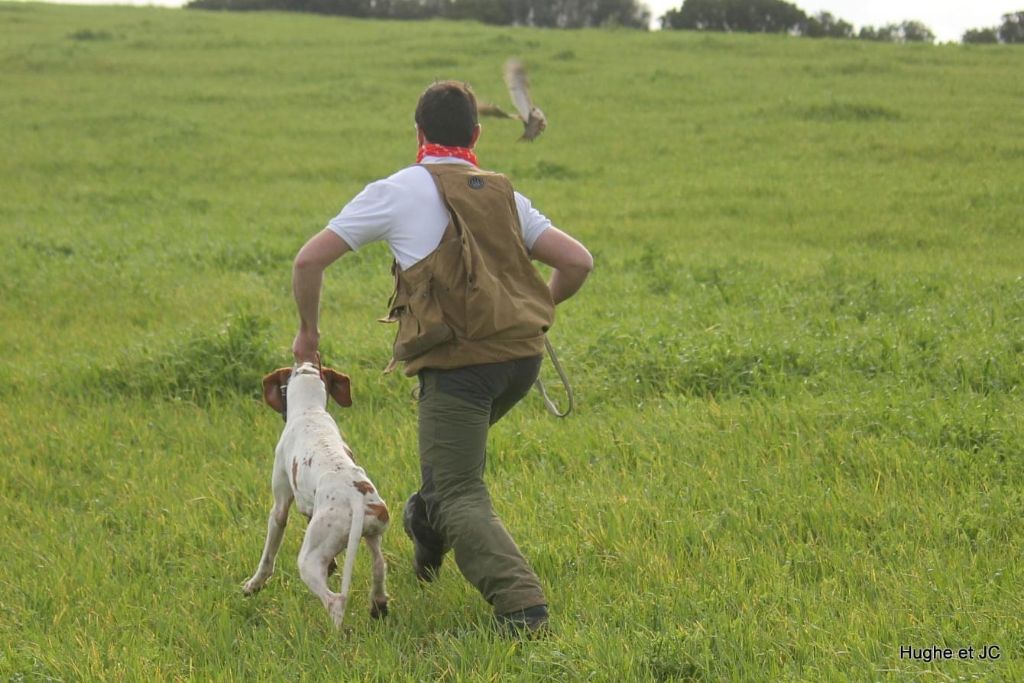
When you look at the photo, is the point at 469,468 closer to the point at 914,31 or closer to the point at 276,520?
the point at 276,520

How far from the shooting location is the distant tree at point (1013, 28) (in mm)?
38344

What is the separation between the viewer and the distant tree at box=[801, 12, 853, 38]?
133ft

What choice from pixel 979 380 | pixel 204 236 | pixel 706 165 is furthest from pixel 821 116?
pixel 979 380

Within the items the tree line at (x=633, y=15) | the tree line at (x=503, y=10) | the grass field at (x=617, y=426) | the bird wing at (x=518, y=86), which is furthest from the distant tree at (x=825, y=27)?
the bird wing at (x=518, y=86)

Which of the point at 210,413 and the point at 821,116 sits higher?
the point at 821,116

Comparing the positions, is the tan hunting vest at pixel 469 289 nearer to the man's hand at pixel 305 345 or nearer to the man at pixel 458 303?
the man at pixel 458 303

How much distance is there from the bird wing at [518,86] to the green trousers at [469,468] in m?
1.14

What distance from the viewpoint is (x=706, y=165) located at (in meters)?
15.7

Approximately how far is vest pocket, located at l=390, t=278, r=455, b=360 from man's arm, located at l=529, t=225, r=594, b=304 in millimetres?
494

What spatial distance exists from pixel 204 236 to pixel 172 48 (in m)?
20.2

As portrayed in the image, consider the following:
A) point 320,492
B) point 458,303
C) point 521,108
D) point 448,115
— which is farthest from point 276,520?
point 521,108

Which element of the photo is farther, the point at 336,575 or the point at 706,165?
the point at 706,165

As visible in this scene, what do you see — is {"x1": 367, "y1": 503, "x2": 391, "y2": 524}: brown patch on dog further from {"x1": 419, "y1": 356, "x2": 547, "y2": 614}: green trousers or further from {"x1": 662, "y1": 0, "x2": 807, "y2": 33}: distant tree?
{"x1": 662, "y1": 0, "x2": 807, "y2": 33}: distant tree

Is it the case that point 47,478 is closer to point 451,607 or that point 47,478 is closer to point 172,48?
point 451,607
